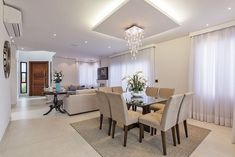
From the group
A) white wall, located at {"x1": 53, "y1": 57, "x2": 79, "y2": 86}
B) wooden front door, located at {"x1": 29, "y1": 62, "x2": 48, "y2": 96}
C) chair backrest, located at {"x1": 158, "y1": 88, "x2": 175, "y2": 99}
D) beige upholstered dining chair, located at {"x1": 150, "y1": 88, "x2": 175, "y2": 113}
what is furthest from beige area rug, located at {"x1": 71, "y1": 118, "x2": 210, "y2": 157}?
wooden front door, located at {"x1": 29, "y1": 62, "x2": 48, "y2": 96}

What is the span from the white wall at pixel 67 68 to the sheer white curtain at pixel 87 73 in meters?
0.33

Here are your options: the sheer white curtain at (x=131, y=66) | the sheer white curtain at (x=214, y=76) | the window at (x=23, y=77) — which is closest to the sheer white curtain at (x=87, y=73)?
the sheer white curtain at (x=131, y=66)

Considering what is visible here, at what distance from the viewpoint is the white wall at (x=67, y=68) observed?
27.2 ft

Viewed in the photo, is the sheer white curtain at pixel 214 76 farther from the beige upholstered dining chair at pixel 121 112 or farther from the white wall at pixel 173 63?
the beige upholstered dining chair at pixel 121 112

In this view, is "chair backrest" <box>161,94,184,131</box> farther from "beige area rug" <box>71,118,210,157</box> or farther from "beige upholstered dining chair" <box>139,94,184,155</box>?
"beige area rug" <box>71,118,210,157</box>

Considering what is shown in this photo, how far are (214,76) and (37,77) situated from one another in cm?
1007

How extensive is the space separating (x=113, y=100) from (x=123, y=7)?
1.74m

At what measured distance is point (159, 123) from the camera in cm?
227

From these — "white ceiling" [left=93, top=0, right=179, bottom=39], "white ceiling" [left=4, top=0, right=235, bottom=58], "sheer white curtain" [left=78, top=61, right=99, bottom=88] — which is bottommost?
"sheer white curtain" [left=78, top=61, right=99, bottom=88]

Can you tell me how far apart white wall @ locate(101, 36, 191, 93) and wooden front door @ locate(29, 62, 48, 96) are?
25.9 feet

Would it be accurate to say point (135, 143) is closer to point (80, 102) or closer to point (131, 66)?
point (80, 102)

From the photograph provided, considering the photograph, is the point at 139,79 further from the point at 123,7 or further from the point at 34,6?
the point at 34,6

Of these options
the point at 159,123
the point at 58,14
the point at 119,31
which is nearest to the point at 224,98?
the point at 159,123

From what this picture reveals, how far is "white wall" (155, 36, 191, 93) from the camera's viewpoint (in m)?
4.40
